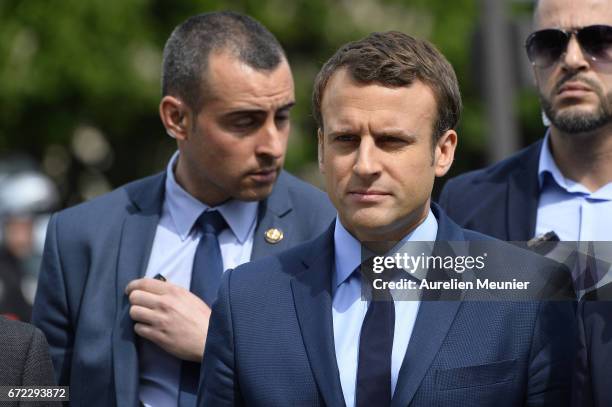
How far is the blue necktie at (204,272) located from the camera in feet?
14.1

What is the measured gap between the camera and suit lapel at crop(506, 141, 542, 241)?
4.57 metres

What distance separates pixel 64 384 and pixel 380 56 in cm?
182

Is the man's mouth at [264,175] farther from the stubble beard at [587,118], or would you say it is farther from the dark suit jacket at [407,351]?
the stubble beard at [587,118]

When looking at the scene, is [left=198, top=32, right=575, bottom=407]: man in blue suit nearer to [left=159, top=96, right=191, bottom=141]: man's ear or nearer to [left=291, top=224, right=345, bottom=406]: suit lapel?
[left=291, top=224, right=345, bottom=406]: suit lapel

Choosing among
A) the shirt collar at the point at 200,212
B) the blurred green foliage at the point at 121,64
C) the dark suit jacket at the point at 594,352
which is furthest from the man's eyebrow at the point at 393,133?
the blurred green foliage at the point at 121,64

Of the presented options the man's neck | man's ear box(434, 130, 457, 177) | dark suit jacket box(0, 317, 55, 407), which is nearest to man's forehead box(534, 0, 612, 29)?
the man's neck

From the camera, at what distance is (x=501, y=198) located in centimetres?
478

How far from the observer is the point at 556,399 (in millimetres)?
3379

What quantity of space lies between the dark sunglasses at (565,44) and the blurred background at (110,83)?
805 cm

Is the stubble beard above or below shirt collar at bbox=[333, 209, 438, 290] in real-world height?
above

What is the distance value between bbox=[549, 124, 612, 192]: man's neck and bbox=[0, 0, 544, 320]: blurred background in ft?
26.5

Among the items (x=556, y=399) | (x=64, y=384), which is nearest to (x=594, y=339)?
(x=556, y=399)

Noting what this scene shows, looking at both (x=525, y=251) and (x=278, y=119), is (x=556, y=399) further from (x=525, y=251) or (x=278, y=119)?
(x=278, y=119)

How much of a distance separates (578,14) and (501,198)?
2.44 feet
